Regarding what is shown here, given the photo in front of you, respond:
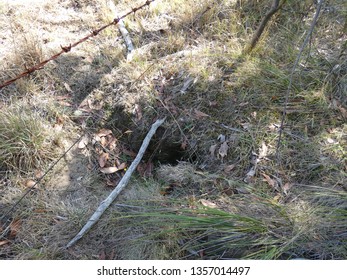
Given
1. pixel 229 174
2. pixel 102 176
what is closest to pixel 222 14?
pixel 229 174

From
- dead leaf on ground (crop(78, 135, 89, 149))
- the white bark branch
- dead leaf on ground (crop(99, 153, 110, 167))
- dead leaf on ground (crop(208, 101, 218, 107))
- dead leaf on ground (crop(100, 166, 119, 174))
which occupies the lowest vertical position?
dead leaf on ground (crop(100, 166, 119, 174))

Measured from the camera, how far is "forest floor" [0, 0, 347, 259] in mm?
2225

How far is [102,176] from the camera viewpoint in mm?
2889

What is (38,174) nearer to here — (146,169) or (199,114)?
(146,169)

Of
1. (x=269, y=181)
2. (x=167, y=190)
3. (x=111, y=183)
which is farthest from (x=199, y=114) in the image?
(x=111, y=183)

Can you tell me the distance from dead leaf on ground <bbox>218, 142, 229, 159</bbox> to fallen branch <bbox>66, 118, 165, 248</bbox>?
646 millimetres

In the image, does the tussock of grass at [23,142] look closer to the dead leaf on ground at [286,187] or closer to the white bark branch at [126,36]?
the white bark branch at [126,36]

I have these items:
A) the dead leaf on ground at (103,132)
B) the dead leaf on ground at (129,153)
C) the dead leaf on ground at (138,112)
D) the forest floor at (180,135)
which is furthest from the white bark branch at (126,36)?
the dead leaf on ground at (129,153)

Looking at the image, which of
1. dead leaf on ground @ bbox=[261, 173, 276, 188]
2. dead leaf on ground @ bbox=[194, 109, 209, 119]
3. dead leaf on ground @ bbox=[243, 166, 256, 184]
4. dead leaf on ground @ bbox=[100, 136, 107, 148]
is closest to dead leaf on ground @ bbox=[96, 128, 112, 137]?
dead leaf on ground @ bbox=[100, 136, 107, 148]

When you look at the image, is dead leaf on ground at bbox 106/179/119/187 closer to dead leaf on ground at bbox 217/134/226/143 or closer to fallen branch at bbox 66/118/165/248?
fallen branch at bbox 66/118/165/248

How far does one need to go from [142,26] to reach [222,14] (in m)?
1.02

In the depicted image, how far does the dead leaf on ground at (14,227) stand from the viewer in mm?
2416

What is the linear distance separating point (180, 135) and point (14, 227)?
1605mm

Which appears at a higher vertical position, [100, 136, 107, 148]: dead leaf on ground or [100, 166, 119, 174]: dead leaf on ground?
[100, 136, 107, 148]: dead leaf on ground
